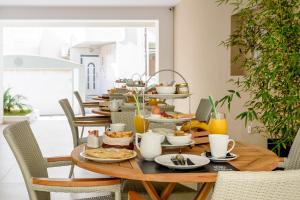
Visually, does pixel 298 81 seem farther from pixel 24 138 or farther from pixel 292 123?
pixel 24 138

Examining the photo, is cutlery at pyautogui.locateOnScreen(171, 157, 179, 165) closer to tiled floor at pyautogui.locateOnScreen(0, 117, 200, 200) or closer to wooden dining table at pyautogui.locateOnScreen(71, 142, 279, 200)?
wooden dining table at pyautogui.locateOnScreen(71, 142, 279, 200)

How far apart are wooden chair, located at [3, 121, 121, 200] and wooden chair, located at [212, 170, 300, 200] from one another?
2.62ft

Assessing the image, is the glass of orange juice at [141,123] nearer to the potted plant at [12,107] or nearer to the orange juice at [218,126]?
the orange juice at [218,126]

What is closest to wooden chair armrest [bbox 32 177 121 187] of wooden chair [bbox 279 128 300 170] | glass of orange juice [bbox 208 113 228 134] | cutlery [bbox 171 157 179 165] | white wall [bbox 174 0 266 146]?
cutlery [bbox 171 157 179 165]

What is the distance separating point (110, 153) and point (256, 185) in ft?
3.23

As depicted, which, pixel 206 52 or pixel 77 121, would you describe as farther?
pixel 206 52

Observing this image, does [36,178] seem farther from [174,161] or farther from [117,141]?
[174,161]

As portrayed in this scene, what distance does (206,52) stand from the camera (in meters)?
6.91

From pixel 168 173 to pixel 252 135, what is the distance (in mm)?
3752

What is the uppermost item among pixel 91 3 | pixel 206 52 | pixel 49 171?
pixel 91 3

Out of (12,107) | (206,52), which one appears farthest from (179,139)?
(12,107)

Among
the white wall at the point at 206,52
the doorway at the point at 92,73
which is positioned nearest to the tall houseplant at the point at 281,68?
the white wall at the point at 206,52

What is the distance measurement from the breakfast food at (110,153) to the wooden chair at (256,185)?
Result: 852 millimetres

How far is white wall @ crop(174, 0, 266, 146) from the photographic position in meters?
5.89
